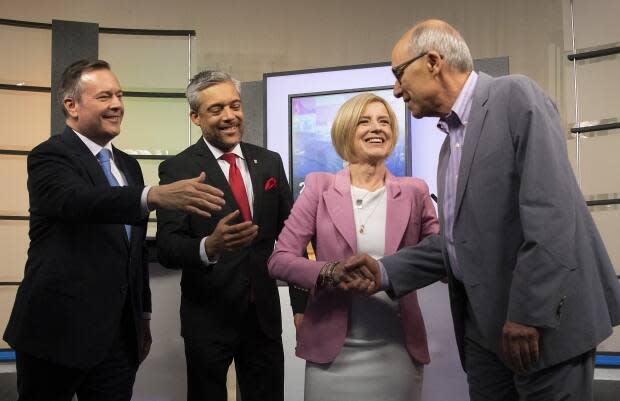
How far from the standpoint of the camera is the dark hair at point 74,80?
253 cm

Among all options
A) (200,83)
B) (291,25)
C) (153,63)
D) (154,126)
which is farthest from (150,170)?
(200,83)

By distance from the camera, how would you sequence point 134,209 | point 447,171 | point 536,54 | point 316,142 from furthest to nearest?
point 536,54, point 316,142, point 134,209, point 447,171

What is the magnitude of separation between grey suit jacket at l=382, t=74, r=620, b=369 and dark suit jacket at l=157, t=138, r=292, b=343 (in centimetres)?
82

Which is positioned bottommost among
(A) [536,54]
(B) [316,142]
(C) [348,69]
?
(B) [316,142]

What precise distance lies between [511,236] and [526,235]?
0.11 metres

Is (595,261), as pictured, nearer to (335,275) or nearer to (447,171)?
(447,171)

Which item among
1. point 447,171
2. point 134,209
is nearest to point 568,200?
point 447,171

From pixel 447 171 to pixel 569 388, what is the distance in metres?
0.63

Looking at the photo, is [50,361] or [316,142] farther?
[316,142]

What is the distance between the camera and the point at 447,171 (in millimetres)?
1959

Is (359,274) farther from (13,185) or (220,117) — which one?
(13,185)

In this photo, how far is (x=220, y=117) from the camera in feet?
8.60

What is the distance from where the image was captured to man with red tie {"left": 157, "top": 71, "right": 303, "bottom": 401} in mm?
2445

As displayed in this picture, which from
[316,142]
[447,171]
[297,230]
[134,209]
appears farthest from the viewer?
[316,142]
